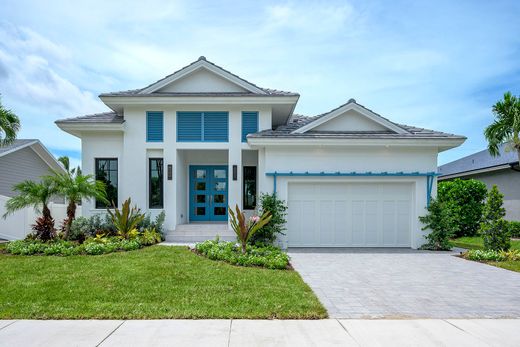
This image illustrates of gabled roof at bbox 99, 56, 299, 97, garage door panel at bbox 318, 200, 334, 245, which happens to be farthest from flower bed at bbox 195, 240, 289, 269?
gabled roof at bbox 99, 56, 299, 97

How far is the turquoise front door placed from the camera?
14.4m

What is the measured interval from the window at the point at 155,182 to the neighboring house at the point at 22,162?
731cm

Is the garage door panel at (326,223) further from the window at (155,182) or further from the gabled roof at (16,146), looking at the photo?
the gabled roof at (16,146)

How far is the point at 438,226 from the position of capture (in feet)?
37.1

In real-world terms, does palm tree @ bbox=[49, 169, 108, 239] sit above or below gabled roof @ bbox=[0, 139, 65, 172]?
below

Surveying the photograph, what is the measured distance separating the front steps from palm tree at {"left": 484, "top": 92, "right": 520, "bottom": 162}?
12031 millimetres

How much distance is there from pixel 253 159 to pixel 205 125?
7.96 ft

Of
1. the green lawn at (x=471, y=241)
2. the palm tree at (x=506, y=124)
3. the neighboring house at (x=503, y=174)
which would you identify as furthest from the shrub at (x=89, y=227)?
the palm tree at (x=506, y=124)

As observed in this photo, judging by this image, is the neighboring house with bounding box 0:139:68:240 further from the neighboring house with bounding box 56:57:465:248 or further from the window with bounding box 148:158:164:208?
the window with bounding box 148:158:164:208

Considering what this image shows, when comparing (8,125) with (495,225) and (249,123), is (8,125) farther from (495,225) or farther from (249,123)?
(495,225)

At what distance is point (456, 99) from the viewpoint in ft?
49.8

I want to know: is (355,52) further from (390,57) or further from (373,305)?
(373,305)

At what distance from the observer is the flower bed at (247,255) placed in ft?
27.5

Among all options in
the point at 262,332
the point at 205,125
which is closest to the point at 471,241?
the point at 205,125
